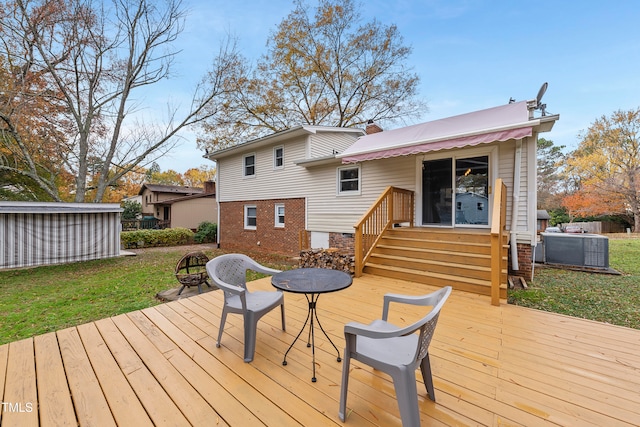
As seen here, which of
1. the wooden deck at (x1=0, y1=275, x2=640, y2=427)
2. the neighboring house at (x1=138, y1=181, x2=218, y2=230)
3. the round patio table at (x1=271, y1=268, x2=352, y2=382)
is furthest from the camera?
the neighboring house at (x1=138, y1=181, x2=218, y2=230)

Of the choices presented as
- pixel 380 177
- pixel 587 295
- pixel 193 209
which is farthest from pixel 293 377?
pixel 193 209

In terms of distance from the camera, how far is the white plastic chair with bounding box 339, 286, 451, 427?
1646 millimetres

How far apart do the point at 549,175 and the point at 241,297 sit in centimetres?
3585

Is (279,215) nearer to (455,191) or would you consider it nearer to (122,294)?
(122,294)

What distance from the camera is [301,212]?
10969 millimetres

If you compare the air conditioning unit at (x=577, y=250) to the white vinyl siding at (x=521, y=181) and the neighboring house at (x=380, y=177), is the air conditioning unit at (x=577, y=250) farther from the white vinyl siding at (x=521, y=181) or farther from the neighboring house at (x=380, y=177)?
the white vinyl siding at (x=521, y=181)

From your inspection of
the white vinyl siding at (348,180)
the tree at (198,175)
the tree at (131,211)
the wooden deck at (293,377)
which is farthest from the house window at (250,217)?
the tree at (198,175)

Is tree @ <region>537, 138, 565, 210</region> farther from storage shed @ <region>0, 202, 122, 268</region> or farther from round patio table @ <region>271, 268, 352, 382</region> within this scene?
storage shed @ <region>0, 202, 122, 268</region>

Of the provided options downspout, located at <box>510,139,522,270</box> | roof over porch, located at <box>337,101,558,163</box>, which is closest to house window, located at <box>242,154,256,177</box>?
roof over porch, located at <box>337,101,558,163</box>

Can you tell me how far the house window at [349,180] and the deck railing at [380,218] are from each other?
2233 millimetres

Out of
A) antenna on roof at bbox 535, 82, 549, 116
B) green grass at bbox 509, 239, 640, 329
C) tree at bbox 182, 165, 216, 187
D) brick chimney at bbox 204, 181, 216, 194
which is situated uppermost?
tree at bbox 182, 165, 216, 187

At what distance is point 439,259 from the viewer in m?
5.42

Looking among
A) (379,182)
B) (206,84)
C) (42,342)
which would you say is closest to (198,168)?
(206,84)

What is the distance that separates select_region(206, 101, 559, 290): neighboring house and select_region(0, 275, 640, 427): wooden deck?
141 inches
